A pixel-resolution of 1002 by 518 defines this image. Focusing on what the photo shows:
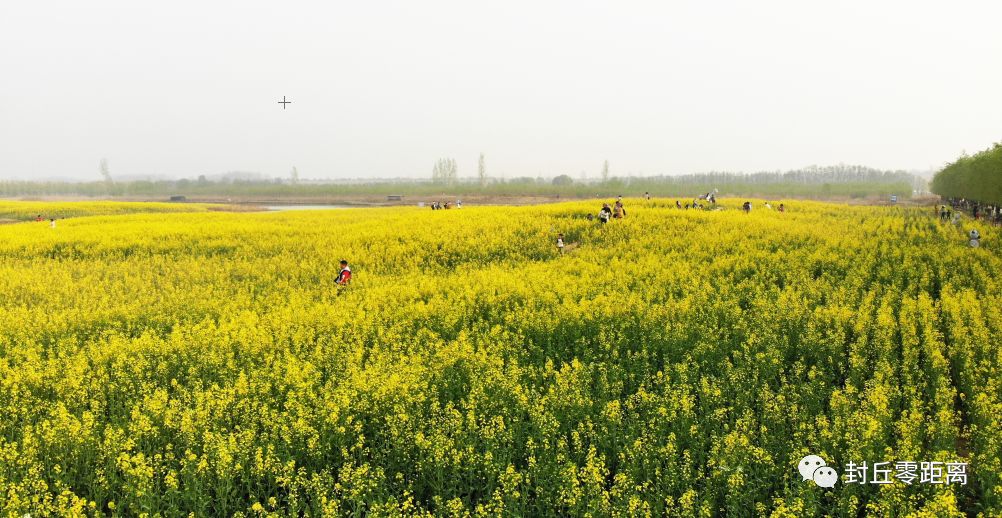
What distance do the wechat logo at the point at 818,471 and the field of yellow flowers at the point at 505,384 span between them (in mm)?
175

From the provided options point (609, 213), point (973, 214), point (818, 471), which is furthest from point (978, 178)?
point (818, 471)

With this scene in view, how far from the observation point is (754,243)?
94.0 ft

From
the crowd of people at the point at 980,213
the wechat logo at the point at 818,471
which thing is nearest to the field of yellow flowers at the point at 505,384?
the wechat logo at the point at 818,471

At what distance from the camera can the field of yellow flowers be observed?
26.5 ft

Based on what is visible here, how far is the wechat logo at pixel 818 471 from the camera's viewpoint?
800cm

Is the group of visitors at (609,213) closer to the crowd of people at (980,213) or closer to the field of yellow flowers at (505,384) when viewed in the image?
the field of yellow flowers at (505,384)

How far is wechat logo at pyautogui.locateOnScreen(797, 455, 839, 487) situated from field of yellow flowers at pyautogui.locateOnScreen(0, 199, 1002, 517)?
17 centimetres

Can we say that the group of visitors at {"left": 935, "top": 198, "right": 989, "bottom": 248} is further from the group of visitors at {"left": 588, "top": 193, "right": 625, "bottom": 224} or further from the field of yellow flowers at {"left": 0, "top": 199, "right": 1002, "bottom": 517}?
the group of visitors at {"left": 588, "top": 193, "right": 625, "bottom": 224}

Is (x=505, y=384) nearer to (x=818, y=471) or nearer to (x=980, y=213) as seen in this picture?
(x=818, y=471)

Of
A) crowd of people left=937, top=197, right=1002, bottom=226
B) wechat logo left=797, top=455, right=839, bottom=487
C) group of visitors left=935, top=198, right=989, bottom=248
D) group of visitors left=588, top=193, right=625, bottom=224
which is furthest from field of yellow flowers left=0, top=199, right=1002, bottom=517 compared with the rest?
crowd of people left=937, top=197, right=1002, bottom=226

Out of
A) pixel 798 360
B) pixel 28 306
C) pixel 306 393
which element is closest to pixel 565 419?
pixel 306 393

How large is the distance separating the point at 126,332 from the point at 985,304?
87.2 ft

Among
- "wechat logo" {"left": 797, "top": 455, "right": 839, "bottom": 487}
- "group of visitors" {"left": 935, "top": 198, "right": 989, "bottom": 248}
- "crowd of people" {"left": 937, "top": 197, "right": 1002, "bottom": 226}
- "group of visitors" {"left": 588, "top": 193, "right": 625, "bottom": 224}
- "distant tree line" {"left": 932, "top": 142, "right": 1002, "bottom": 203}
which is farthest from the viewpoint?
"distant tree line" {"left": 932, "top": 142, "right": 1002, "bottom": 203}

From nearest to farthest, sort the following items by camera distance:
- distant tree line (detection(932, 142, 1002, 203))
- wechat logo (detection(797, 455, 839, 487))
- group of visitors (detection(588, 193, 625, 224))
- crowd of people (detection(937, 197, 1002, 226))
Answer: wechat logo (detection(797, 455, 839, 487)) < group of visitors (detection(588, 193, 625, 224)) < crowd of people (detection(937, 197, 1002, 226)) < distant tree line (detection(932, 142, 1002, 203))
